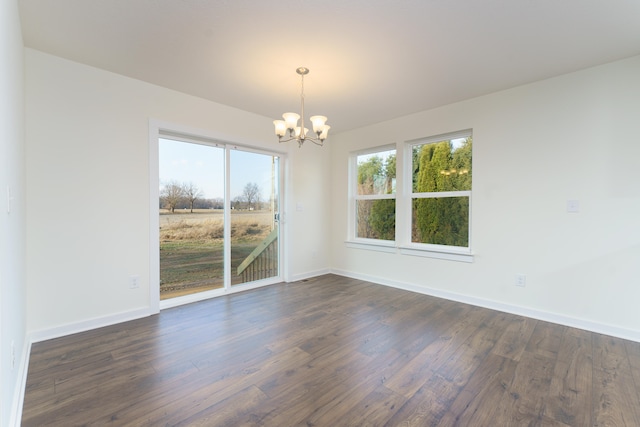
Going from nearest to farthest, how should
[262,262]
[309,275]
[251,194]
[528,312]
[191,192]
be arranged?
[528,312]
[191,192]
[251,194]
[262,262]
[309,275]

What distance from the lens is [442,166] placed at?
12.3ft

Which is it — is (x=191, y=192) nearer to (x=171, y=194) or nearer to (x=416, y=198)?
(x=171, y=194)

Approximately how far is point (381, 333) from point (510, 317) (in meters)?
1.51

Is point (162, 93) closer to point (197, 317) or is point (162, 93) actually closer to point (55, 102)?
point (55, 102)

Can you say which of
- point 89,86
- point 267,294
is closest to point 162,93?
point 89,86

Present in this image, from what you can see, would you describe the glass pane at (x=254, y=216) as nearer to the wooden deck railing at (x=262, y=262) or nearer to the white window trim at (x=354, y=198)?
the wooden deck railing at (x=262, y=262)

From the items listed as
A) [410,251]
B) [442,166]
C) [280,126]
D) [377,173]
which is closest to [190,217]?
[280,126]

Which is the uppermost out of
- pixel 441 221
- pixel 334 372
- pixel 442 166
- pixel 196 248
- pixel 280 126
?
pixel 280 126

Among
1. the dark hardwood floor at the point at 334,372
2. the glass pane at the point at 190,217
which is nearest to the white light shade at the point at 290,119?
the glass pane at the point at 190,217

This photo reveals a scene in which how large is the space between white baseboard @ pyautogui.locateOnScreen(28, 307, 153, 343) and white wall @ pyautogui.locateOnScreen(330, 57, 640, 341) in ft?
11.6

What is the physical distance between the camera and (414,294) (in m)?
3.75

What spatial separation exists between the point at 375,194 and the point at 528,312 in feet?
8.10

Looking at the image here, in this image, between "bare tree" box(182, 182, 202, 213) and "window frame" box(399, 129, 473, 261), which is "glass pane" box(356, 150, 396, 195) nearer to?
"window frame" box(399, 129, 473, 261)

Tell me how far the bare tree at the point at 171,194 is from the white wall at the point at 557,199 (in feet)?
10.9
